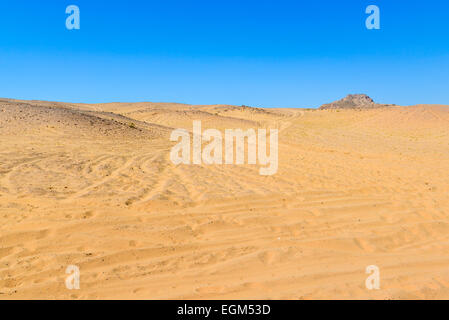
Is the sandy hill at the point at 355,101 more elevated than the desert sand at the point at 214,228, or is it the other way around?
the sandy hill at the point at 355,101

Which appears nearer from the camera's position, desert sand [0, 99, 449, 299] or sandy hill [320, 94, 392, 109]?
desert sand [0, 99, 449, 299]

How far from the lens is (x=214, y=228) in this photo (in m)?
4.97

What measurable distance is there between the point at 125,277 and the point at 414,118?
25459 millimetres

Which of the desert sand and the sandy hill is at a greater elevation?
the sandy hill

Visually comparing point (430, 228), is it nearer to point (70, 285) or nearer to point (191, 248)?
point (191, 248)

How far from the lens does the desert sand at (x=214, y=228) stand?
354 cm

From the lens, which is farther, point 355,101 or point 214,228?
point 355,101

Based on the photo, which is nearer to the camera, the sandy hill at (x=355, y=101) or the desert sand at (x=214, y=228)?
the desert sand at (x=214, y=228)

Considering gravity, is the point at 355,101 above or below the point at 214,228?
above

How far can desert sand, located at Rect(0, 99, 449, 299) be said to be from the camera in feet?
11.6

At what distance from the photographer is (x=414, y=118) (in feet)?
80.0

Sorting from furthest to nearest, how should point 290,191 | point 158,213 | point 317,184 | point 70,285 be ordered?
point 317,184 → point 290,191 → point 158,213 → point 70,285
